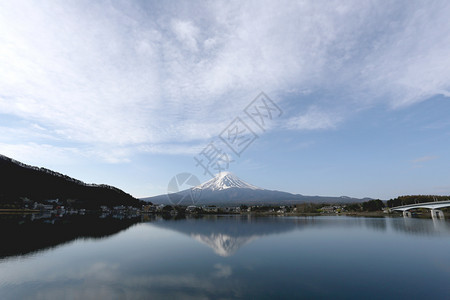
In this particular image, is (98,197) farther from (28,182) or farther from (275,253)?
(275,253)

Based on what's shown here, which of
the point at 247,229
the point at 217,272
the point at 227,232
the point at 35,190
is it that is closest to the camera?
the point at 217,272

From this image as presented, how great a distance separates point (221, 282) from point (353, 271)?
783 cm

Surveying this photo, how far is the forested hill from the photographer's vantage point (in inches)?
2496

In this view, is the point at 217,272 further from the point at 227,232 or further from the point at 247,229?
the point at 247,229

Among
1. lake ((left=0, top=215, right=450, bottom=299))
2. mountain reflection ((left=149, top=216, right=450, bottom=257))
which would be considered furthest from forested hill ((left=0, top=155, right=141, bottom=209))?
lake ((left=0, top=215, right=450, bottom=299))

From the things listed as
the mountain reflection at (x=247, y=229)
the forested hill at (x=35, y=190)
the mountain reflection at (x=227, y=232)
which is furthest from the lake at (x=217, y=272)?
the forested hill at (x=35, y=190)

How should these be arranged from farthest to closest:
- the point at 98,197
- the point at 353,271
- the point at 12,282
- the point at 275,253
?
1. the point at 98,197
2. the point at 275,253
3. the point at 353,271
4. the point at 12,282

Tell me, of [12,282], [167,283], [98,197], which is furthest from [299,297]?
[98,197]

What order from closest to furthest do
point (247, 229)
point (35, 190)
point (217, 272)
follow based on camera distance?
1. point (217, 272)
2. point (247, 229)
3. point (35, 190)

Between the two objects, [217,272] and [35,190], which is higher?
[35,190]

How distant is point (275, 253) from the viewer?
58.3 feet

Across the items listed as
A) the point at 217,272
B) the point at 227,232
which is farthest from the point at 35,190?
the point at 217,272

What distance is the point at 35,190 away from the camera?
74125 millimetres

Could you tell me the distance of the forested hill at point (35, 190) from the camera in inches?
2496
